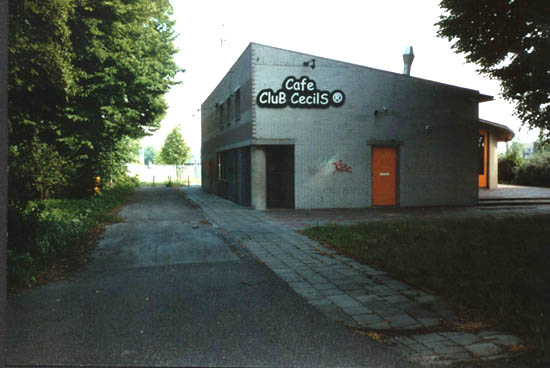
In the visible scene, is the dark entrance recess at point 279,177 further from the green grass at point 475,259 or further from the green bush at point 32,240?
the green bush at point 32,240

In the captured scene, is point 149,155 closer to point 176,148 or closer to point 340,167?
point 176,148

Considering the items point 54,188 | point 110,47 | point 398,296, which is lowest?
point 398,296

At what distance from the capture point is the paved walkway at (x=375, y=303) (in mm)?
3535

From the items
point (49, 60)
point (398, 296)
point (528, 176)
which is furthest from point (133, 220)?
point (528, 176)

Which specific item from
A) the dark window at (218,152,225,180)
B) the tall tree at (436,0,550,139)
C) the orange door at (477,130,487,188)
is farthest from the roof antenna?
the dark window at (218,152,225,180)

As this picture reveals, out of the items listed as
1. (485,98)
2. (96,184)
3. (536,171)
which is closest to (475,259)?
(485,98)

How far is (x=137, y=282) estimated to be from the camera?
5.56m

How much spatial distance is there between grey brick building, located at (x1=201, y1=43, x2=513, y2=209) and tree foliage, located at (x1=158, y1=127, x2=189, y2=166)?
30.6 meters

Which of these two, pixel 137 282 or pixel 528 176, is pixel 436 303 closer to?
pixel 137 282

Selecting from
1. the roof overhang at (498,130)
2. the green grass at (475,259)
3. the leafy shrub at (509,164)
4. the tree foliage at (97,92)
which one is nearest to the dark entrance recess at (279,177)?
the green grass at (475,259)

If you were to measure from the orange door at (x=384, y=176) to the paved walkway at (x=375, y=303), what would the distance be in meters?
8.10

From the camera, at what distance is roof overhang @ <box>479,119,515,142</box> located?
73.6ft

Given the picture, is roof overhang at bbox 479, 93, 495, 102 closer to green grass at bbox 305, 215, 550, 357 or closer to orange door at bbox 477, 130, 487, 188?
green grass at bbox 305, 215, 550, 357

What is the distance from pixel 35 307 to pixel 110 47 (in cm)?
1341
